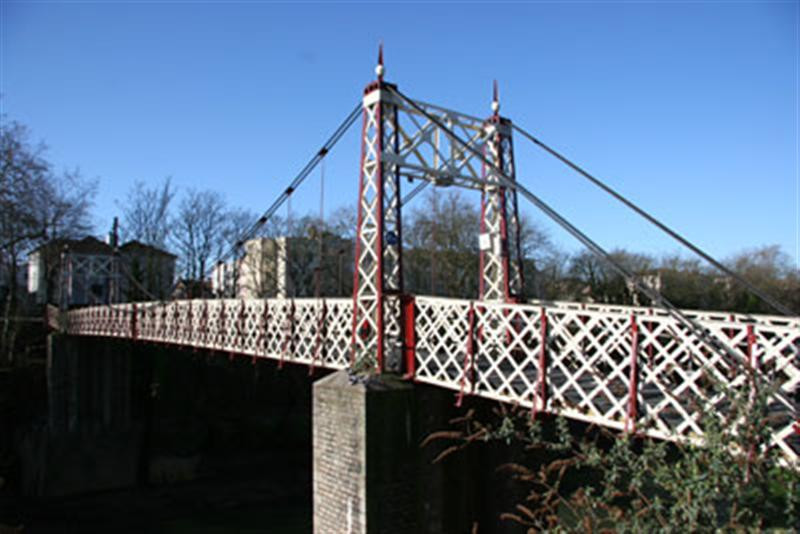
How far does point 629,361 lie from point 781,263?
42.7 meters

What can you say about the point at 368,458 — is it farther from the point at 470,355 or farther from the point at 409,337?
the point at 470,355

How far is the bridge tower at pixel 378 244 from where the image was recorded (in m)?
8.45

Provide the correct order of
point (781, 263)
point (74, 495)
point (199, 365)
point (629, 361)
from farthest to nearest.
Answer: point (781, 263), point (199, 365), point (74, 495), point (629, 361)

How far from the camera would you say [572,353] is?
852 cm

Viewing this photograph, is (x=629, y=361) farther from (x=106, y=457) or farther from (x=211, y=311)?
(x=106, y=457)

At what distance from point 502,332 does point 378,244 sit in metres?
2.15

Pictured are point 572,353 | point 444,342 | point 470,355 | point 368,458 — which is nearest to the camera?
point 470,355

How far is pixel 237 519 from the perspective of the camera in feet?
63.2

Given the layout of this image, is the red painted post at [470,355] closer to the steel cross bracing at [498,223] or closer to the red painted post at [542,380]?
the red painted post at [542,380]

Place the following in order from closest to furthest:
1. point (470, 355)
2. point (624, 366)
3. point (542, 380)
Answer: point (624, 366) → point (542, 380) → point (470, 355)

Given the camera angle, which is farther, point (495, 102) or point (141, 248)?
point (141, 248)

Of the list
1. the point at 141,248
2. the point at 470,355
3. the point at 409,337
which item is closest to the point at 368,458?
the point at 409,337

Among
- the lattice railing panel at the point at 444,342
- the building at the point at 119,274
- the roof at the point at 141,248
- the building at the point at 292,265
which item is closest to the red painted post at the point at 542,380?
the lattice railing panel at the point at 444,342

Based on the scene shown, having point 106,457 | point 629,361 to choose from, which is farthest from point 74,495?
point 629,361
